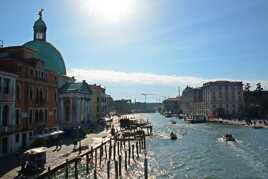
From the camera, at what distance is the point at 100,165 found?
48219 mm

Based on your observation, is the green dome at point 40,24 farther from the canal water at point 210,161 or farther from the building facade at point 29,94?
the canal water at point 210,161

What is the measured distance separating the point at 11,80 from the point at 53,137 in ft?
50.3

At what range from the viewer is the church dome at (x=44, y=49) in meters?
83.9

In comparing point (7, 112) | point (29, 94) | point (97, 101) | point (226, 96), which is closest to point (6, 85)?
point (7, 112)

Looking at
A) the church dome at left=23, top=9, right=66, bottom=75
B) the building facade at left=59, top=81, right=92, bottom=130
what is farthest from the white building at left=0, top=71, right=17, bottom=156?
the building facade at left=59, top=81, right=92, bottom=130

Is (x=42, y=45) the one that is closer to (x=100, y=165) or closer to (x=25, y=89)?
(x=25, y=89)

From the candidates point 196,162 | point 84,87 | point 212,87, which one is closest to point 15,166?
point 196,162

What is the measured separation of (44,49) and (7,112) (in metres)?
38.5

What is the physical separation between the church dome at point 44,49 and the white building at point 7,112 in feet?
110

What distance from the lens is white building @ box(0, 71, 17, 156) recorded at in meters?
46.5

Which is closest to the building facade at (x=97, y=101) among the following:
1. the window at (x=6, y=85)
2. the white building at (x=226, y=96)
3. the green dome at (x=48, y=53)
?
the green dome at (x=48, y=53)

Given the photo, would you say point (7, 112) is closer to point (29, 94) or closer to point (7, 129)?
point (7, 129)

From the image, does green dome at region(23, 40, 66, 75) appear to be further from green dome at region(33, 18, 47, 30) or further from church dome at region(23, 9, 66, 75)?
green dome at region(33, 18, 47, 30)

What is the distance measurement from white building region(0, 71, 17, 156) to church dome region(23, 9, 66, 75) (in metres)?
33.5
